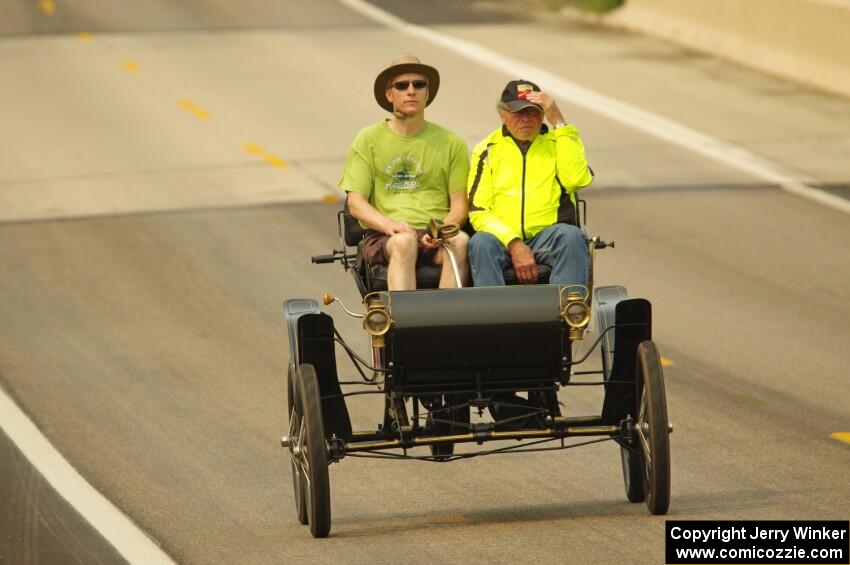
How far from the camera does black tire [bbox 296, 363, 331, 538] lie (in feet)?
31.2

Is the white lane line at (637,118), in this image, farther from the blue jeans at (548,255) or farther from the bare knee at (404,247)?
the bare knee at (404,247)

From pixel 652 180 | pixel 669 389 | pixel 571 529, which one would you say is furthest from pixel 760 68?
pixel 571 529

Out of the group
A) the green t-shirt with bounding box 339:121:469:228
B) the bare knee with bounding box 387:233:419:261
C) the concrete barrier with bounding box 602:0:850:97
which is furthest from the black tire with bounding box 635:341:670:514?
the concrete barrier with bounding box 602:0:850:97

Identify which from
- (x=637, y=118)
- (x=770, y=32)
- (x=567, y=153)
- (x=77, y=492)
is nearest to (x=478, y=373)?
(x=567, y=153)

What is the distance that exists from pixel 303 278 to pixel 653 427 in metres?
8.45

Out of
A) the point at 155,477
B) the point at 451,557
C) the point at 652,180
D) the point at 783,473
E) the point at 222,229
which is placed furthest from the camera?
the point at 652,180

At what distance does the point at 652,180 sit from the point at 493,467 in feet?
34.9

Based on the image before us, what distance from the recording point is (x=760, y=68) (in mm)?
28906

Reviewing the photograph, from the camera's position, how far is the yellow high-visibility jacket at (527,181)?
10.6 m

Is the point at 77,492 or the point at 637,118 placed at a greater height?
the point at 77,492

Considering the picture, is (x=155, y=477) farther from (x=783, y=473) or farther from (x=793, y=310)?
(x=793, y=310)

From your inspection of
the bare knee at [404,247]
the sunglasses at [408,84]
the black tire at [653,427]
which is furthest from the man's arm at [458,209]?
the black tire at [653,427]

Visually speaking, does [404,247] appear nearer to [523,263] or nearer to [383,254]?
[383,254]

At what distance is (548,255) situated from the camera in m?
10.4
